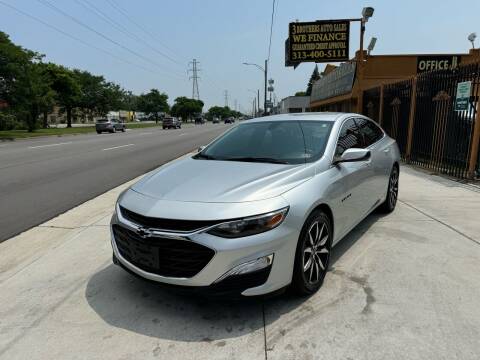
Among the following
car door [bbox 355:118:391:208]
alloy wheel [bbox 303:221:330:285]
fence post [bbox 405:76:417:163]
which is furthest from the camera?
fence post [bbox 405:76:417:163]

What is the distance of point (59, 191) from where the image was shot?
27.1 feet

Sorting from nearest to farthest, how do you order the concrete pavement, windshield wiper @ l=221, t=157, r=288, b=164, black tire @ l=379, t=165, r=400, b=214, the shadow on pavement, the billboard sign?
the concrete pavement, the shadow on pavement, windshield wiper @ l=221, t=157, r=288, b=164, black tire @ l=379, t=165, r=400, b=214, the billboard sign

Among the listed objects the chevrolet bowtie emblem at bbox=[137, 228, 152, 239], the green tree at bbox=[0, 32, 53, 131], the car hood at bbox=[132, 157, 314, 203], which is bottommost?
the chevrolet bowtie emblem at bbox=[137, 228, 152, 239]

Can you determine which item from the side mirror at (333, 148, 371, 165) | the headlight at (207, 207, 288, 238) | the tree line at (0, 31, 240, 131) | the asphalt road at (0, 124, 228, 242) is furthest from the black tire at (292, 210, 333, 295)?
the tree line at (0, 31, 240, 131)

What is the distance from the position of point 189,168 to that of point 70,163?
1025 centimetres

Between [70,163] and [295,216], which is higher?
[295,216]

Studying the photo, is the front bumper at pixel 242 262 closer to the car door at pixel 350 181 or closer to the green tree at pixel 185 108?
the car door at pixel 350 181

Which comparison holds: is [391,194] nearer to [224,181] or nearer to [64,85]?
[224,181]

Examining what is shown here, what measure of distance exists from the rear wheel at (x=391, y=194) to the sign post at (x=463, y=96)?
3.90 meters

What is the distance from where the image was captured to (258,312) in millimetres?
3182

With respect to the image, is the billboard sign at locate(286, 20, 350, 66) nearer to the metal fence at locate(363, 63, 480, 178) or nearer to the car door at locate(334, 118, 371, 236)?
the metal fence at locate(363, 63, 480, 178)

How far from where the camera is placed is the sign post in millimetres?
8630

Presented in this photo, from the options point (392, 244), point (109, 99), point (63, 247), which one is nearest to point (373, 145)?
point (392, 244)

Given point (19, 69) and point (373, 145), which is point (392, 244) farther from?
point (19, 69)
